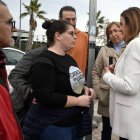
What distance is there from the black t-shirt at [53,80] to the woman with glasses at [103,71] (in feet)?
3.67

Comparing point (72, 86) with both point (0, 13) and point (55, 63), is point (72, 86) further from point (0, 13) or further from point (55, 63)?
point (0, 13)

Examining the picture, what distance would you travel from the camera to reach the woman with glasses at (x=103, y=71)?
4.01 meters

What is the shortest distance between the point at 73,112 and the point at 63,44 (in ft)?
1.90

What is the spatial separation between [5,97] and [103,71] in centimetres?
234

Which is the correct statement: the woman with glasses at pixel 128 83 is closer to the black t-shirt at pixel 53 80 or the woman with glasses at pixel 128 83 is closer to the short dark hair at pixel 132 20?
the short dark hair at pixel 132 20

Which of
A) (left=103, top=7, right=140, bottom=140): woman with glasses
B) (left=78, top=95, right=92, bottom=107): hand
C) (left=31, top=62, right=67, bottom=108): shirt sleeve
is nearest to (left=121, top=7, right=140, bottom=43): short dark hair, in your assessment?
(left=103, top=7, right=140, bottom=140): woman with glasses

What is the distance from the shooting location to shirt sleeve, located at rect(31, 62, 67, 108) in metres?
2.73

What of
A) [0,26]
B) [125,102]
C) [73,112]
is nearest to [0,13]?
[0,26]

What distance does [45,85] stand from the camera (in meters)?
2.74

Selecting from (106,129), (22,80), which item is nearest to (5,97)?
(22,80)

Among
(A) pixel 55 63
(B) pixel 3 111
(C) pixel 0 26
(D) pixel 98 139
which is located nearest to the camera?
(B) pixel 3 111

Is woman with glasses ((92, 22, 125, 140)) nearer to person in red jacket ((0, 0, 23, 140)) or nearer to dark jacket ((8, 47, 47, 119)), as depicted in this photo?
dark jacket ((8, 47, 47, 119))

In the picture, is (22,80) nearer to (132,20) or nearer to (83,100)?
(83,100)

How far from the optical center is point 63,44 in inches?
117
